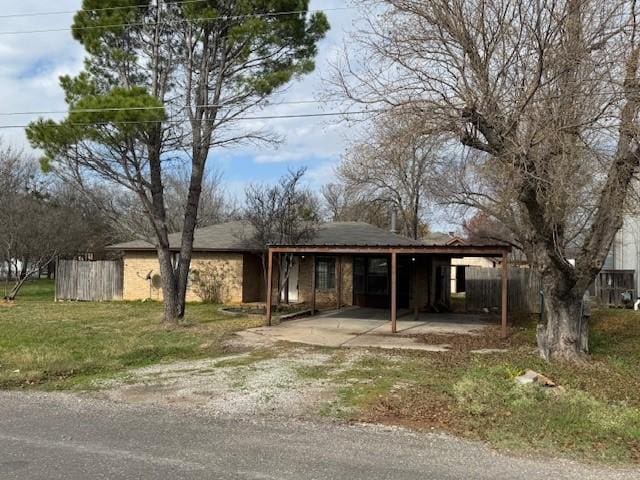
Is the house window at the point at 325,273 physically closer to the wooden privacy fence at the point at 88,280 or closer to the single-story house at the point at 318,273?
the single-story house at the point at 318,273

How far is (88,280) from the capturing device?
26.7 metres

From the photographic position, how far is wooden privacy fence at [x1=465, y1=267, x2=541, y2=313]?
2373 cm

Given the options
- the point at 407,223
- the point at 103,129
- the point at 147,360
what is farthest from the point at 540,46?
the point at 407,223

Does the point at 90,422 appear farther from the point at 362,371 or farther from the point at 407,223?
the point at 407,223

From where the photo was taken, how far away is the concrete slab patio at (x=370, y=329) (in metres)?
13.8

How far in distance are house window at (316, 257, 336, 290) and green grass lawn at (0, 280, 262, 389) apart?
14.6 ft

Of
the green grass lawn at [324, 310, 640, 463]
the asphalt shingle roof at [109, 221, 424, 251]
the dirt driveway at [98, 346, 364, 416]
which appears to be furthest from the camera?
the asphalt shingle roof at [109, 221, 424, 251]

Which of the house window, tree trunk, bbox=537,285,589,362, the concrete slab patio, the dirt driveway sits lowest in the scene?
the dirt driveway

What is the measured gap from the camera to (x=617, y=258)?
27.9 m

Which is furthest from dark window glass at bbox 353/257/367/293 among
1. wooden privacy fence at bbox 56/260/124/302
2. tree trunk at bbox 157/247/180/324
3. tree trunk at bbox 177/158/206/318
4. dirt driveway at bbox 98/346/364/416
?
dirt driveway at bbox 98/346/364/416

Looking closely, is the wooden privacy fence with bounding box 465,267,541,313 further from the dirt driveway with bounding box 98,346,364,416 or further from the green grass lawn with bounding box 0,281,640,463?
the dirt driveway with bounding box 98,346,364,416

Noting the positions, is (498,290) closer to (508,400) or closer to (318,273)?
(318,273)

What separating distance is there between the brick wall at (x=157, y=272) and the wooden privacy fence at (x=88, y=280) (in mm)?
802

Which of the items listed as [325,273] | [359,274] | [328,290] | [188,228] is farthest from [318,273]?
[188,228]
